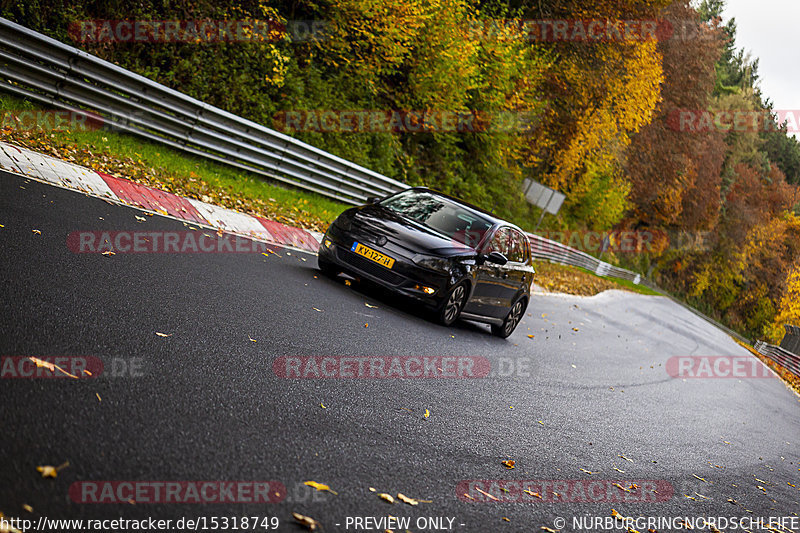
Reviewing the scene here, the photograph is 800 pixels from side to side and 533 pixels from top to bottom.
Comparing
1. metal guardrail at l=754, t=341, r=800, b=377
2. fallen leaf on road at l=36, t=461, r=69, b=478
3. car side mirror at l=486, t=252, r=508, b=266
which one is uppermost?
car side mirror at l=486, t=252, r=508, b=266

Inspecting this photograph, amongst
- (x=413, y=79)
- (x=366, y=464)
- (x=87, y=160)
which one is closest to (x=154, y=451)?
A: (x=366, y=464)

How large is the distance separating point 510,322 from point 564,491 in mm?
6983

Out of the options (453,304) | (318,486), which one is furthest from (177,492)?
(453,304)

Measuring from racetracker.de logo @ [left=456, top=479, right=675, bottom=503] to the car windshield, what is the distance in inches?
207

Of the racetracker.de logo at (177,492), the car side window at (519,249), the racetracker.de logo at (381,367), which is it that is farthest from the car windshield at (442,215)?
the racetracker.de logo at (177,492)

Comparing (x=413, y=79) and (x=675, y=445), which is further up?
(x=413, y=79)

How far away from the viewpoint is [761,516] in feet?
23.2

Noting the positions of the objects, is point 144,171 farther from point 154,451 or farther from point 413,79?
point 413,79

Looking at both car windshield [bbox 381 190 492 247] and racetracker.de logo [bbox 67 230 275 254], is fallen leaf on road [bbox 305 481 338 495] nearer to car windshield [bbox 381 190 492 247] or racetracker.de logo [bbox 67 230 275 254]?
racetracker.de logo [bbox 67 230 275 254]

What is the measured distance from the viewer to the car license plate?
10.4 meters

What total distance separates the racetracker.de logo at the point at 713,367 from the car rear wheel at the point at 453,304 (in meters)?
6.48

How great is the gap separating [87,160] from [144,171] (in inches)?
44.4

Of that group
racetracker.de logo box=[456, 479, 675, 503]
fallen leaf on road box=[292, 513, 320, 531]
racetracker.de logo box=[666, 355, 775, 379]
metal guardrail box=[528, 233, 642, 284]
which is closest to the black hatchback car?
racetracker.de logo box=[456, 479, 675, 503]

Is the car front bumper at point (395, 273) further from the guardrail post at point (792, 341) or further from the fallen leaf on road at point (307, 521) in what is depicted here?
the guardrail post at point (792, 341)
